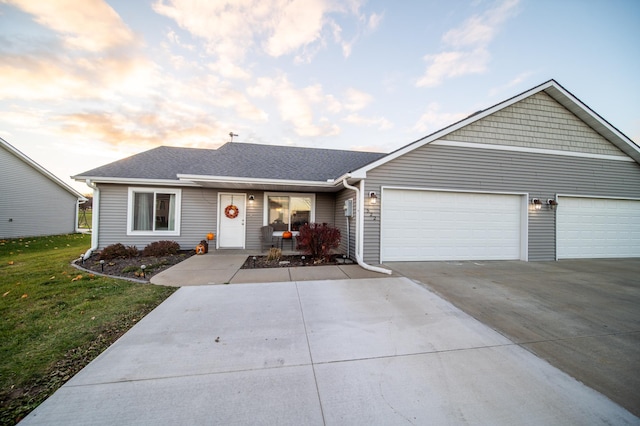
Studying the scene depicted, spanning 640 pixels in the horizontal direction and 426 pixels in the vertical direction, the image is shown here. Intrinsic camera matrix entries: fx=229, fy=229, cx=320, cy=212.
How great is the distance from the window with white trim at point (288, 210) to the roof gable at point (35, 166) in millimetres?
13960

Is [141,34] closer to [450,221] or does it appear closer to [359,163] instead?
[359,163]

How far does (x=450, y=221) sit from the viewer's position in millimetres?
6992

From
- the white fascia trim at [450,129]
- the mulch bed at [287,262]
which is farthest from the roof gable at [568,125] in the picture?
the mulch bed at [287,262]

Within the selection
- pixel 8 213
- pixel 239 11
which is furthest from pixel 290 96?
pixel 8 213

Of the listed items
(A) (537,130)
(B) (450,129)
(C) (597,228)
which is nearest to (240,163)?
(B) (450,129)

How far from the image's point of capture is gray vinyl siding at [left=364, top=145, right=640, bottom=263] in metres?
6.59

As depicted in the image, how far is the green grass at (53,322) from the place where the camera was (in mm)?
1975

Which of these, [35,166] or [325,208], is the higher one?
[35,166]

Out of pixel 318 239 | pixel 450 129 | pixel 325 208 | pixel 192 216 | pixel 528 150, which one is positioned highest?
pixel 450 129

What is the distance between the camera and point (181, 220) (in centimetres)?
845

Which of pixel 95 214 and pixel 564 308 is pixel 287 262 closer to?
pixel 564 308

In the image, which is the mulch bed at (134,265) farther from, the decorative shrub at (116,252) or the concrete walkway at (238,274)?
the concrete walkway at (238,274)

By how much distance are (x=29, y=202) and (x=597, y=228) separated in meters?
25.8

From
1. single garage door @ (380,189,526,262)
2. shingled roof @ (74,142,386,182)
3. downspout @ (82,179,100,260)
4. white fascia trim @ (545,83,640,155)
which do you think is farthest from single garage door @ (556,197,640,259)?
downspout @ (82,179,100,260)
